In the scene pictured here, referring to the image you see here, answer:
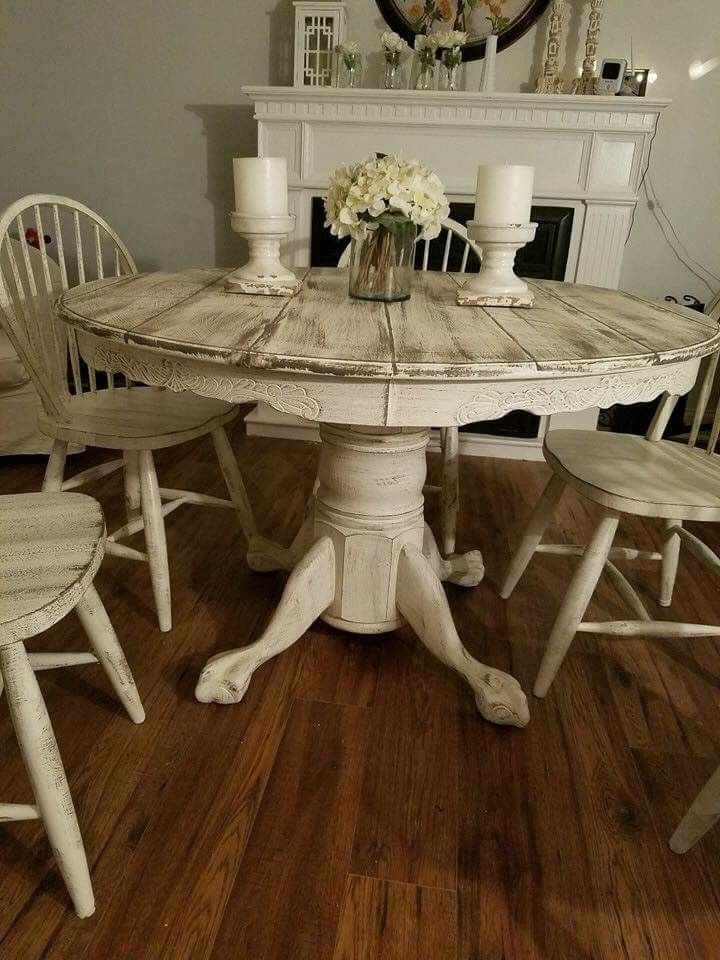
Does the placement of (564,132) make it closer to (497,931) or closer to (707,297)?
(707,297)

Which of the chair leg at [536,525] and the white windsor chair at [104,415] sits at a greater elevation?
the white windsor chair at [104,415]

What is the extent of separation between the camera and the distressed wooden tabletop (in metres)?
0.87

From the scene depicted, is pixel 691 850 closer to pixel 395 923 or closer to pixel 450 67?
pixel 395 923

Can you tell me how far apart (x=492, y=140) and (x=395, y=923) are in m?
2.40

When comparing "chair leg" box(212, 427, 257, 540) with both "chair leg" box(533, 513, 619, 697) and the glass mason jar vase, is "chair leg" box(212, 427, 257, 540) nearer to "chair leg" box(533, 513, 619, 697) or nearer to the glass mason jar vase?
the glass mason jar vase

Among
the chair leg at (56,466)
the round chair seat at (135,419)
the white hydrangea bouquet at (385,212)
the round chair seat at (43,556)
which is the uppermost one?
the white hydrangea bouquet at (385,212)

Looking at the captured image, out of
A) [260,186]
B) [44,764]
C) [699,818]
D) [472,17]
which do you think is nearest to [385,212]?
[260,186]

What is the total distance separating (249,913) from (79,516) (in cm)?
62

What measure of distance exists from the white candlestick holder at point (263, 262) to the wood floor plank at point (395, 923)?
1.02 m

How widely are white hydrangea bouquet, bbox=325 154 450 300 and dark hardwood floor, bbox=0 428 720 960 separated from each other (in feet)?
2.67

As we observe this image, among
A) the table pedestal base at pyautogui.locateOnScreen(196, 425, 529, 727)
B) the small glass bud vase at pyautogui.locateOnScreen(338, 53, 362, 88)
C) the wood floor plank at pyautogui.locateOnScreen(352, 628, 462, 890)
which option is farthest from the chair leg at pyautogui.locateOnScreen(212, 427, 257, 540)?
the small glass bud vase at pyautogui.locateOnScreen(338, 53, 362, 88)

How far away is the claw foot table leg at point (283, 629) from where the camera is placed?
50.9 inches

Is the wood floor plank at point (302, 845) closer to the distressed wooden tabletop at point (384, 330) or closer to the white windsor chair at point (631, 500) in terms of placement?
the white windsor chair at point (631, 500)

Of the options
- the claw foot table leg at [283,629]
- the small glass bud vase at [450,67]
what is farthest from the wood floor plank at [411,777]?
the small glass bud vase at [450,67]
